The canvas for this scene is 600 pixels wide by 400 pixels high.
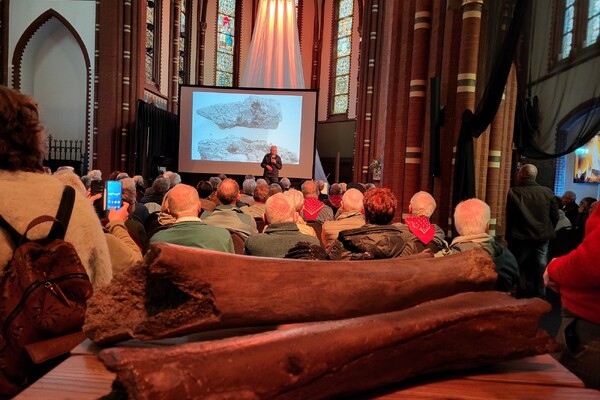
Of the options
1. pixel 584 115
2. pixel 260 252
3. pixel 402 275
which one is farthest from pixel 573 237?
pixel 402 275

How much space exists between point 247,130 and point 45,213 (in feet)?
44.2

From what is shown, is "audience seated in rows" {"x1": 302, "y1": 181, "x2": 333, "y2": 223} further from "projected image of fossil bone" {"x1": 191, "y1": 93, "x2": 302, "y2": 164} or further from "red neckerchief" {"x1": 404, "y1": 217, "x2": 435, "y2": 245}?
"projected image of fossil bone" {"x1": 191, "y1": 93, "x2": 302, "y2": 164}

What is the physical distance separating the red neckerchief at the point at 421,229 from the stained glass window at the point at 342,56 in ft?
58.5

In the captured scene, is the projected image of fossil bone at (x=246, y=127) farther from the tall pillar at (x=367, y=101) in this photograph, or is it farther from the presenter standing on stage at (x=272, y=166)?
the tall pillar at (x=367, y=101)

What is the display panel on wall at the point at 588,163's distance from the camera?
34.4ft

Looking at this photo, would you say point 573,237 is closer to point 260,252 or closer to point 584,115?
point 584,115

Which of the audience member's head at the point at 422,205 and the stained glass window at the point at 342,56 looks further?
the stained glass window at the point at 342,56

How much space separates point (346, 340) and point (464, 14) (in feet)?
20.9

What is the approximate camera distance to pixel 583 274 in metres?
1.72

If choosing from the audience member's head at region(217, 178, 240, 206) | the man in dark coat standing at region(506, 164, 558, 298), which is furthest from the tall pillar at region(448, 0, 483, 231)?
the audience member's head at region(217, 178, 240, 206)

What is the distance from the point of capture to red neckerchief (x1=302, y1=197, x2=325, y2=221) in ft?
18.7

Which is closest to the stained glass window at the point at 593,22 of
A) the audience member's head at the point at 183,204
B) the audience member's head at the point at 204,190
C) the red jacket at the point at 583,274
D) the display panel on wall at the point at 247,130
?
the red jacket at the point at 583,274

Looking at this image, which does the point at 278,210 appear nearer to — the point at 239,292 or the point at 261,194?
the point at 261,194

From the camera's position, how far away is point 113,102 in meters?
13.6
